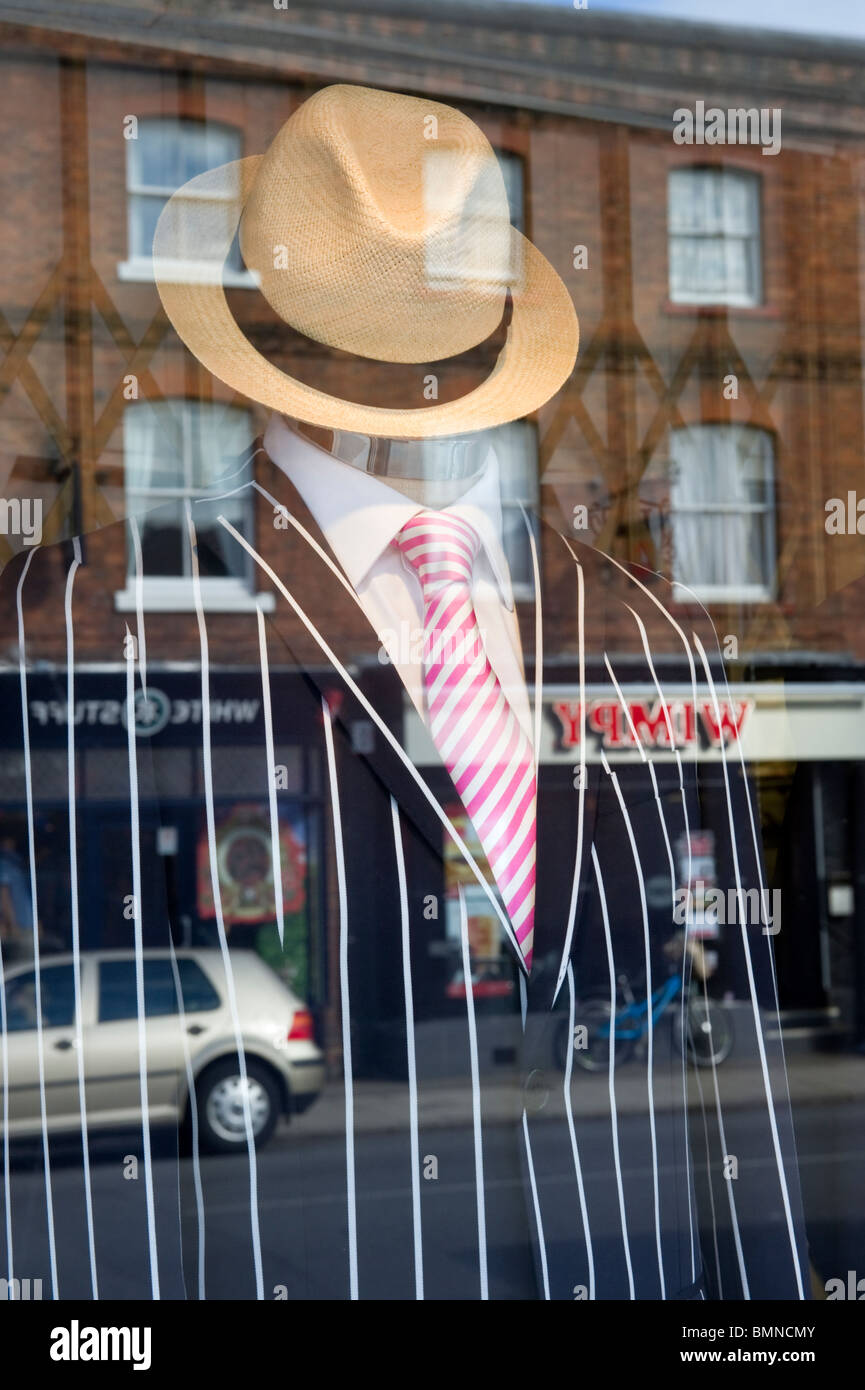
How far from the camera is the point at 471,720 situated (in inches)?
40.4

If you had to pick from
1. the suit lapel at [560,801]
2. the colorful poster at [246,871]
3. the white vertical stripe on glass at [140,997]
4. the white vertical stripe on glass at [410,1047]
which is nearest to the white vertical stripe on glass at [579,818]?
the suit lapel at [560,801]

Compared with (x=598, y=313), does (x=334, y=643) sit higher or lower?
lower

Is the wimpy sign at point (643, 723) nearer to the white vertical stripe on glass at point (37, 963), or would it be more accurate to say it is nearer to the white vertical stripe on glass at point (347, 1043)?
the white vertical stripe on glass at point (347, 1043)

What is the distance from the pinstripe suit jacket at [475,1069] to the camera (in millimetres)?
972

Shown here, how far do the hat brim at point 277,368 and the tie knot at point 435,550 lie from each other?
0.08 meters

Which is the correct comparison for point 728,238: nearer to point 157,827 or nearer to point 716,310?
point 716,310

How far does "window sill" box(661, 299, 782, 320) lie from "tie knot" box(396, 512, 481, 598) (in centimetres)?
88

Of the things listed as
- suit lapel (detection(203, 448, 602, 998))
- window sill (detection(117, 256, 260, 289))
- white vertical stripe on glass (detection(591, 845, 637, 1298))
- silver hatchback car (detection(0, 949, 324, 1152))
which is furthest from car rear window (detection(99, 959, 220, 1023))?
window sill (detection(117, 256, 260, 289))

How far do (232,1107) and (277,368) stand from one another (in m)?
0.62

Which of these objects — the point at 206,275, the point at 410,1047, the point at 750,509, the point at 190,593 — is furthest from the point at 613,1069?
the point at 750,509

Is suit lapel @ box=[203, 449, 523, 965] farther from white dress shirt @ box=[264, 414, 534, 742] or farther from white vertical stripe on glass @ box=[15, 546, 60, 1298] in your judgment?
white vertical stripe on glass @ box=[15, 546, 60, 1298]

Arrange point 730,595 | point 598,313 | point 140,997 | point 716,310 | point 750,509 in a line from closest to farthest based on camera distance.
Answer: point 140,997
point 598,313
point 730,595
point 716,310
point 750,509
